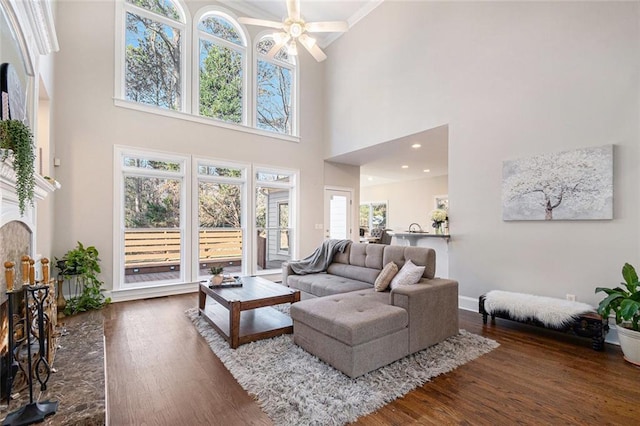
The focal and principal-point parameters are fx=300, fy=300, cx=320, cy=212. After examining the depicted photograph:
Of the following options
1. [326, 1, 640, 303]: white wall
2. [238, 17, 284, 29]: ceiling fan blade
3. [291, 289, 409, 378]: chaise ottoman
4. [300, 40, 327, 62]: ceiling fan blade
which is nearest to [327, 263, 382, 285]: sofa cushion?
[291, 289, 409, 378]: chaise ottoman

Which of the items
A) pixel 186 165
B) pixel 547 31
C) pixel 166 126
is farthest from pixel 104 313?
pixel 547 31

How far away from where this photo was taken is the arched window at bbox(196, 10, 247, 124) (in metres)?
5.63

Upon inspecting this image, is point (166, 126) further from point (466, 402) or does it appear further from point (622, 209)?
point (622, 209)

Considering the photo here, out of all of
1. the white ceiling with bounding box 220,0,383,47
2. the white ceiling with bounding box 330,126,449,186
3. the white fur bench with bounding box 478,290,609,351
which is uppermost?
the white ceiling with bounding box 220,0,383,47

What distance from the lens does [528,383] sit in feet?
7.56

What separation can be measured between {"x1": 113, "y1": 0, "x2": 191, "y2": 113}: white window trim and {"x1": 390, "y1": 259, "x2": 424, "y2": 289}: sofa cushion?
4.60 m

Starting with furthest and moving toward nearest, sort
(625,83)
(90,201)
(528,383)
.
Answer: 1. (90,201)
2. (625,83)
3. (528,383)

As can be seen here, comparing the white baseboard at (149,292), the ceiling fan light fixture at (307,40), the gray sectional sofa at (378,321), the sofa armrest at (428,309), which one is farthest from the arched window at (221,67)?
the sofa armrest at (428,309)

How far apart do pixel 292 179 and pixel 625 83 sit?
17.3 feet

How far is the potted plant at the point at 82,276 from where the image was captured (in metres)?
4.04

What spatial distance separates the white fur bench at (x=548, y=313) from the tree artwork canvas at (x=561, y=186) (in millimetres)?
939

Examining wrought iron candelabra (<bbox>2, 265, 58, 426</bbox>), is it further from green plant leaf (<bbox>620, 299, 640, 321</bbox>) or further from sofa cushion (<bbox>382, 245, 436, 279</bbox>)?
green plant leaf (<bbox>620, 299, 640, 321</bbox>)

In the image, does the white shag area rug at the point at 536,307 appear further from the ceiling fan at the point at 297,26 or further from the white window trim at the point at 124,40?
the white window trim at the point at 124,40

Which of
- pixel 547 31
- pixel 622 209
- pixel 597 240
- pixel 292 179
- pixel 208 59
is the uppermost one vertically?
pixel 208 59
